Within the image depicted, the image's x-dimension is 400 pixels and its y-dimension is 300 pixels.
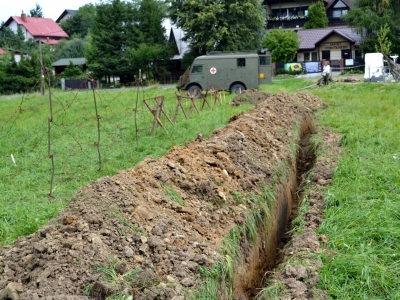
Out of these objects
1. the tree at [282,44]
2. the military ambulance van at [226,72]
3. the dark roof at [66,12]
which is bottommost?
the military ambulance van at [226,72]

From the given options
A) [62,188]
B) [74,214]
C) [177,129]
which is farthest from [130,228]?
[177,129]

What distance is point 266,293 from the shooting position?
14.3ft

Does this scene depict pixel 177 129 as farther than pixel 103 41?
No

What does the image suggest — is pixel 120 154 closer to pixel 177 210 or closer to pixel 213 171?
pixel 213 171

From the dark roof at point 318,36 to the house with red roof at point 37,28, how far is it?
127 ft

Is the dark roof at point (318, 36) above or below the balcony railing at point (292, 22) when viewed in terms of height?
below

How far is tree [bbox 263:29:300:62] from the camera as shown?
40.6m

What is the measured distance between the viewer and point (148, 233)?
4.73 metres

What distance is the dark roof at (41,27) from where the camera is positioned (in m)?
70.9

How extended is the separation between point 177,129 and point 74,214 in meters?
7.69

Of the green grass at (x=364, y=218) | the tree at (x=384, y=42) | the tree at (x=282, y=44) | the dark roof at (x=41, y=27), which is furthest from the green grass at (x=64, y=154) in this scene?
the dark roof at (x=41, y=27)

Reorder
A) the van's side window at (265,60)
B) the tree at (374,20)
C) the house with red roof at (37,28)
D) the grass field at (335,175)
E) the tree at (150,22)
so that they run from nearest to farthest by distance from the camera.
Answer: the grass field at (335,175) < the van's side window at (265,60) < the tree at (374,20) < the tree at (150,22) < the house with red roof at (37,28)

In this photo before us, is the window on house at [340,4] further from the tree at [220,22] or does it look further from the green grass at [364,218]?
the green grass at [364,218]

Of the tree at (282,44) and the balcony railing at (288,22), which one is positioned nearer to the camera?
the tree at (282,44)
